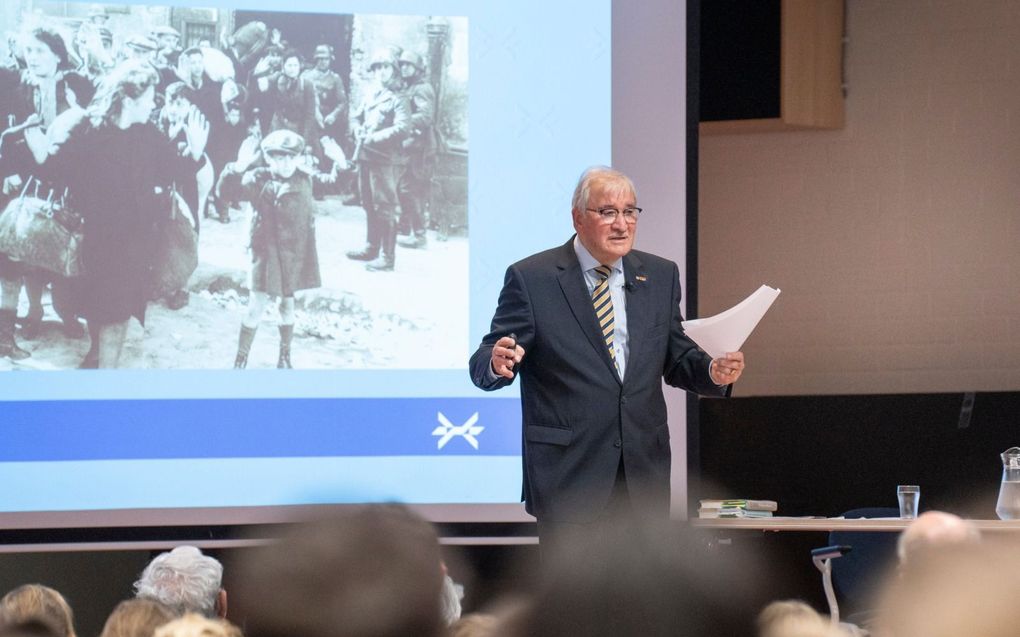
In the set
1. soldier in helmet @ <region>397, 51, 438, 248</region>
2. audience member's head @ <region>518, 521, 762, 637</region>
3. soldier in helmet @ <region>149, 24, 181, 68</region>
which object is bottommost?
audience member's head @ <region>518, 521, 762, 637</region>

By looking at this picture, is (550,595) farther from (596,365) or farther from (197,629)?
(596,365)

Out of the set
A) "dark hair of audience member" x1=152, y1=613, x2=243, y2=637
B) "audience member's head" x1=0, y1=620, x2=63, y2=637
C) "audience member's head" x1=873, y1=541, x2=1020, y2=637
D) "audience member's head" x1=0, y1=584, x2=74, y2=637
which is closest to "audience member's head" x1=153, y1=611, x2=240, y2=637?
"dark hair of audience member" x1=152, y1=613, x2=243, y2=637

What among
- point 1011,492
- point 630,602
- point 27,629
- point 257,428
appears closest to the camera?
point 27,629

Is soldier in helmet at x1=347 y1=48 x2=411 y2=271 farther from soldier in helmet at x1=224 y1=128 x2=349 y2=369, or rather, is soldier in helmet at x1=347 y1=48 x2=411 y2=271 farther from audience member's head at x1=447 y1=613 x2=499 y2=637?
audience member's head at x1=447 y1=613 x2=499 y2=637

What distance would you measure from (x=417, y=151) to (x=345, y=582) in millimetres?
3315

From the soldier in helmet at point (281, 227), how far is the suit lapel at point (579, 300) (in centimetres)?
109

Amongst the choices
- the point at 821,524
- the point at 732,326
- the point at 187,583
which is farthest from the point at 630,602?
the point at 821,524

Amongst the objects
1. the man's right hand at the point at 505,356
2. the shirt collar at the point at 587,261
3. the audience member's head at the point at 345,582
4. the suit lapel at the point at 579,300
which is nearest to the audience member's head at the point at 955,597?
the audience member's head at the point at 345,582

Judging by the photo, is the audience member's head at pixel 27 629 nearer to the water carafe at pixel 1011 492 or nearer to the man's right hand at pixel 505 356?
the man's right hand at pixel 505 356

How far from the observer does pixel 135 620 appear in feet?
6.27

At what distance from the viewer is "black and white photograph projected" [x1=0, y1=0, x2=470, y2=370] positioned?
3996 millimetres

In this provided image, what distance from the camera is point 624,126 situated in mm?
4180

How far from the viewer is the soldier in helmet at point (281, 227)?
4047 millimetres

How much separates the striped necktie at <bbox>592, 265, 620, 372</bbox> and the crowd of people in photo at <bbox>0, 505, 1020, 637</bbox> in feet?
5.23
